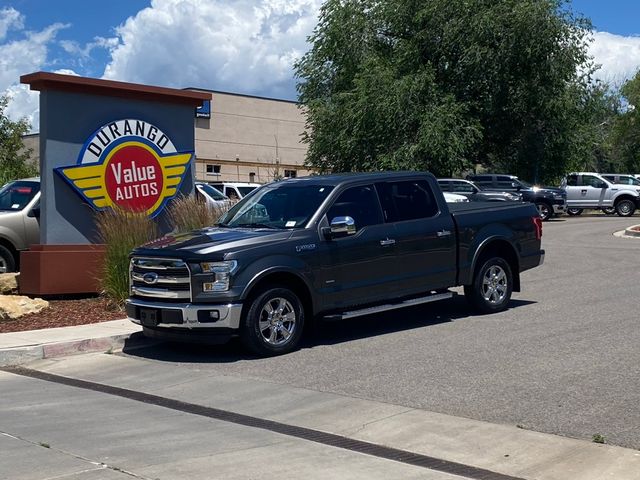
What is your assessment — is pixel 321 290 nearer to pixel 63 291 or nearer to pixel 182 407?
pixel 182 407

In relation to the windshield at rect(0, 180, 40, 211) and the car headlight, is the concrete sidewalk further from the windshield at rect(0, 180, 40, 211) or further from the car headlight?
the windshield at rect(0, 180, 40, 211)

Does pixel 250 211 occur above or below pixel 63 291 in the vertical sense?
above

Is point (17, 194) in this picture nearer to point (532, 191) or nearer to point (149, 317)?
point (149, 317)

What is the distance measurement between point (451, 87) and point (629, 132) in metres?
23.5

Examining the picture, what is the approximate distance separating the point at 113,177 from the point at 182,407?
6.97 meters

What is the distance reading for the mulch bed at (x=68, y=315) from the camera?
1256 centimetres

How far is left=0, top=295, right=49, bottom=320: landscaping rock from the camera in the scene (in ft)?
42.0

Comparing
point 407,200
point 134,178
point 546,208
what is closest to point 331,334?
point 407,200

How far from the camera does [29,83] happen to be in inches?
549

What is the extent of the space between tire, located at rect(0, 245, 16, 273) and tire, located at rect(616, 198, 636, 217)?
30.4 metres

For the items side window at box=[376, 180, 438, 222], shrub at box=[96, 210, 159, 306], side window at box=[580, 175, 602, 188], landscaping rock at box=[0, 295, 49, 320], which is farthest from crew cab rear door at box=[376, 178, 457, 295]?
side window at box=[580, 175, 602, 188]

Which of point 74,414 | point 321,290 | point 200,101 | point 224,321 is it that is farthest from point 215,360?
point 200,101

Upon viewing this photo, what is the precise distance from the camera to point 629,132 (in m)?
59.1

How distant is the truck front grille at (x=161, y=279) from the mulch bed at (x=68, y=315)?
223 centimetres
